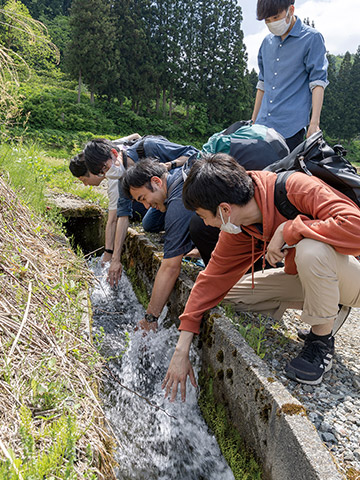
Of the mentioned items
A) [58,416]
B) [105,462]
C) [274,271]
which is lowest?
[105,462]

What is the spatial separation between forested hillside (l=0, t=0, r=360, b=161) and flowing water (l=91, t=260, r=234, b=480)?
74.6 feet

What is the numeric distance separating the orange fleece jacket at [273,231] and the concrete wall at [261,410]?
7.9 inches

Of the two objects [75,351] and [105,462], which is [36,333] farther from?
[105,462]

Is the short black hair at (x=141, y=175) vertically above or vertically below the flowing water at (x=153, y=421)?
above

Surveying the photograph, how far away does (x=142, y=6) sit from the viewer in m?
34.0

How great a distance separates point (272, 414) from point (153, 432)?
0.99 m

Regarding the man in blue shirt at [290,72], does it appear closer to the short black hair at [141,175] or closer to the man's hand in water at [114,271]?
the short black hair at [141,175]

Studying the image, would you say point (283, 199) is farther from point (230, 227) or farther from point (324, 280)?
point (324, 280)

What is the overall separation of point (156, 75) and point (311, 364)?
3286 centimetres

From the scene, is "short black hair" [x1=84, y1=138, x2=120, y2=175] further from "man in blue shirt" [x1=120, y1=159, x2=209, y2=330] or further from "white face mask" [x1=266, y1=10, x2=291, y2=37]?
"white face mask" [x1=266, y1=10, x2=291, y2=37]

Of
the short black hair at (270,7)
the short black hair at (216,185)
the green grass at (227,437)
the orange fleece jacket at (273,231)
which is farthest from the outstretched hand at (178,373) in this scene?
the short black hair at (270,7)

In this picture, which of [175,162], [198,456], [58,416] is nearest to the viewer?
[58,416]

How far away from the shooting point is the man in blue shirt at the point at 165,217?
2949mm

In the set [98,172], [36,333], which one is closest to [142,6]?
[98,172]
